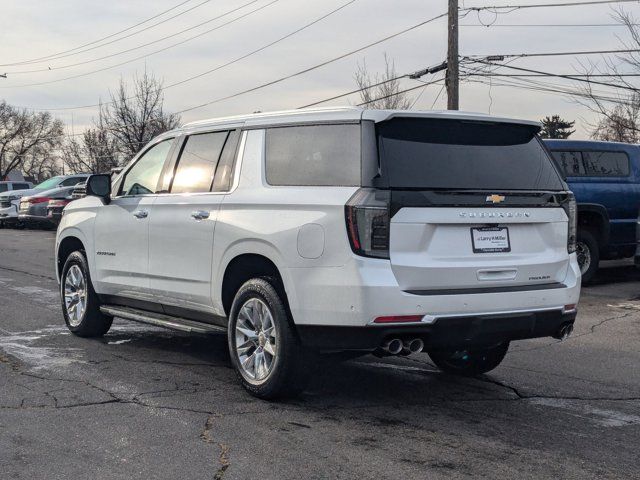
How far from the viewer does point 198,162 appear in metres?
6.62

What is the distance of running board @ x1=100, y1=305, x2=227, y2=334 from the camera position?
6387 mm

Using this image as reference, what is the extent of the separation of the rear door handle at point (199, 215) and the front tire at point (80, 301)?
205cm

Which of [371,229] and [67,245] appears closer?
[371,229]

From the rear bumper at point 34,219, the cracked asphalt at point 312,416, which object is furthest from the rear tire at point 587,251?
the rear bumper at point 34,219

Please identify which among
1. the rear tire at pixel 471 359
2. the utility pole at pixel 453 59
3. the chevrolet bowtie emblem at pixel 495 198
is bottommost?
the rear tire at pixel 471 359

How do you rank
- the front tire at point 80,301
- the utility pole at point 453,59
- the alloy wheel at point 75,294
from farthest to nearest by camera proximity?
A: 1. the utility pole at point 453,59
2. the alloy wheel at point 75,294
3. the front tire at point 80,301

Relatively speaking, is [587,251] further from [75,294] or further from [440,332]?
[440,332]

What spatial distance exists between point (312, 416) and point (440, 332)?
970 millimetres

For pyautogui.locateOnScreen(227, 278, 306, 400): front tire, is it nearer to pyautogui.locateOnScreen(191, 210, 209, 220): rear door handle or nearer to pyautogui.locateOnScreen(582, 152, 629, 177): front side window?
pyautogui.locateOnScreen(191, 210, 209, 220): rear door handle

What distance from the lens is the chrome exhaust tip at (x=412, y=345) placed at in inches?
201

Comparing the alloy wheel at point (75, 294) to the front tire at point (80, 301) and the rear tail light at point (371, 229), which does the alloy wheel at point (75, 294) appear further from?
the rear tail light at point (371, 229)

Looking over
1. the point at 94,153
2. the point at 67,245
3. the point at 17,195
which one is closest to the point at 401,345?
the point at 67,245

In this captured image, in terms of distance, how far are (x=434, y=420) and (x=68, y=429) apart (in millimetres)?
2201

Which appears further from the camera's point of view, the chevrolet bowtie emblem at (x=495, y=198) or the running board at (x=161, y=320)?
the running board at (x=161, y=320)
